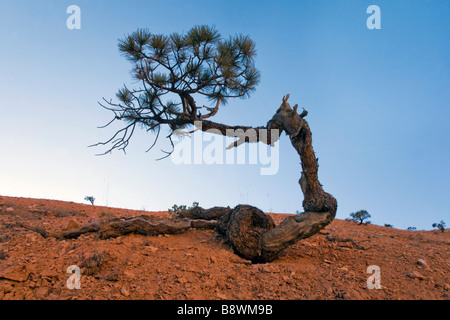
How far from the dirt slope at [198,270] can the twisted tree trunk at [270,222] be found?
0.66ft

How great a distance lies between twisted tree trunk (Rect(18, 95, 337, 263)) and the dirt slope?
20 cm

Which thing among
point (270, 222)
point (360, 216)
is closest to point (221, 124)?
point (270, 222)

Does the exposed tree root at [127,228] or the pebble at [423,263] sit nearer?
the pebble at [423,263]

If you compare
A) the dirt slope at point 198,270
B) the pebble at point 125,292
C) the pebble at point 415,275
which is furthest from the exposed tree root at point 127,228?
the pebble at point 415,275

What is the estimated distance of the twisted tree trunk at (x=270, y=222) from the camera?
5.03m

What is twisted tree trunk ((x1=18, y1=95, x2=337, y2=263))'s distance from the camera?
5027 millimetres

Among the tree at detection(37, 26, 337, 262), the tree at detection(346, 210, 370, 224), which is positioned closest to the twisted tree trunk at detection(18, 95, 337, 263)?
the tree at detection(37, 26, 337, 262)

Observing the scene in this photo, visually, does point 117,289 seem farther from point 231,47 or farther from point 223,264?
A: point 231,47

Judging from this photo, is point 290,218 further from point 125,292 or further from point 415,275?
point 125,292

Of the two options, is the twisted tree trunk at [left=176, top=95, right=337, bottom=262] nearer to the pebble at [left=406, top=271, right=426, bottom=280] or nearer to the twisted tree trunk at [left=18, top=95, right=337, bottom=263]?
the twisted tree trunk at [left=18, top=95, right=337, bottom=263]

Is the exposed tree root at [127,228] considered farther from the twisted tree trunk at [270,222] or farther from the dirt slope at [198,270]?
the dirt slope at [198,270]
